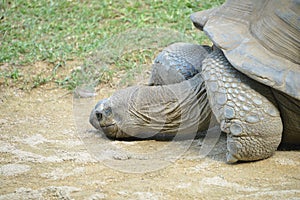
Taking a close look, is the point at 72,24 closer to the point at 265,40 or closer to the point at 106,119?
the point at 106,119

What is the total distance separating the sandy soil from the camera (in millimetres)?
2875

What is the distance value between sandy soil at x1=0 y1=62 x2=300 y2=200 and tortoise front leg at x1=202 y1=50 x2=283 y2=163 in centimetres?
12

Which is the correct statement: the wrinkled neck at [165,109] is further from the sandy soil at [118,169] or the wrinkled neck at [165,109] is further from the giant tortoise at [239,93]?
the sandy soil at [118,169]

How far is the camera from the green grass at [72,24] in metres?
6.02

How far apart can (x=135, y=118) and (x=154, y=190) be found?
0.96 m

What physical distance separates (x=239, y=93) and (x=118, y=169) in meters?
0.88

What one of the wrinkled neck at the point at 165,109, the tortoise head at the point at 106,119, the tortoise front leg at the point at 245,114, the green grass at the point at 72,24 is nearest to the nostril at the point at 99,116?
the tortoise head at the point at 106,119

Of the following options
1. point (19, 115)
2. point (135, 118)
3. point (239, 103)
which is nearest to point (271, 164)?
point (239, 103)

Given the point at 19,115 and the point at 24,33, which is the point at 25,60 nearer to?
the point at 24,33

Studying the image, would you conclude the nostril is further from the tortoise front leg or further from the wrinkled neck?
the tortoise front leg

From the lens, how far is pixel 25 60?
19.4 feet

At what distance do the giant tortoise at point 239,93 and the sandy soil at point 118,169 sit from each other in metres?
0.14

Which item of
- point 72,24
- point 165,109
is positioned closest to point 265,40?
point 165,109

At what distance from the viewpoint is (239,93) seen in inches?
128
